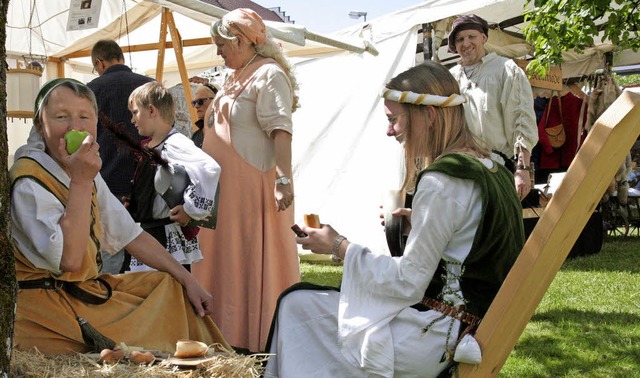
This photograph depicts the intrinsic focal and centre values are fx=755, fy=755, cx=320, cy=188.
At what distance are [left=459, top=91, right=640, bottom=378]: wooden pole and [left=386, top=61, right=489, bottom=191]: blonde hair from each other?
1.38 feet

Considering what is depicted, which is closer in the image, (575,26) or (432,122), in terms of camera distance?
(432,122)

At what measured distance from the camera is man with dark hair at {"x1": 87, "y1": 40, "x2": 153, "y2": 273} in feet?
14.5

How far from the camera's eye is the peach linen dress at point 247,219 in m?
3.73

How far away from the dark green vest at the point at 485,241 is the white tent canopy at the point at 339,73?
4879mm

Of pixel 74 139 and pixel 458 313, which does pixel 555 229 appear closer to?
pixel 458 313

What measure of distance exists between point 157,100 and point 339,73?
462 centimetres

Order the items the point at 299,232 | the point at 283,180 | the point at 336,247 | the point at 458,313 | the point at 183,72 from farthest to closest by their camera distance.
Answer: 1. the point at 183,72
2. the point at 283,180
3. the point at 299,232
4. the point at 336,247
5. the point at 458,313

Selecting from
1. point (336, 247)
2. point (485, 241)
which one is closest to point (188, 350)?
point (336, 247)

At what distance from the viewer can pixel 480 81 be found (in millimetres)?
4449

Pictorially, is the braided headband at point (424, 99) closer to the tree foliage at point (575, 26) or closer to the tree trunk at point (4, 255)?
the tree trunk at point (4, 255)

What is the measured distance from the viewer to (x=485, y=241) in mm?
2104

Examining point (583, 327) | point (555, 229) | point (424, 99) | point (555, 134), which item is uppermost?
point (424, 99)

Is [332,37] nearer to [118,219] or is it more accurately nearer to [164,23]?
[164,23]

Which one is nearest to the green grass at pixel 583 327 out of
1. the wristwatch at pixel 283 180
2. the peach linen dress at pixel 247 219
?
the peach linen dress at pixel 247 219
